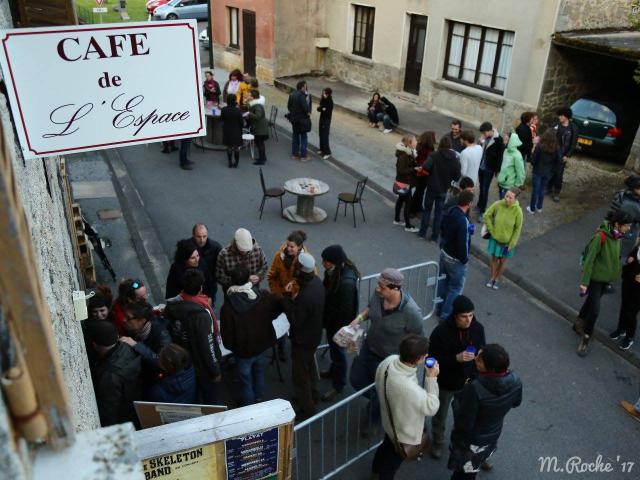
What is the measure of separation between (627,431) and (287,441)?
14.0ft

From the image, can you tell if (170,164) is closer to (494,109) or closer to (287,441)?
(494,109)

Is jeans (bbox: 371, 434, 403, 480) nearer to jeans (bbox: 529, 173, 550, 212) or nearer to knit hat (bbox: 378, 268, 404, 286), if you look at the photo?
knit hat (bbox: 378, 268, 404, 286)

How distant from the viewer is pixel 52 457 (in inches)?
49.8

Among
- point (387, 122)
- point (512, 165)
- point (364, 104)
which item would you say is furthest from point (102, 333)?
point (364, 104)

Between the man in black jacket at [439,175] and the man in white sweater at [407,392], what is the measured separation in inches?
207

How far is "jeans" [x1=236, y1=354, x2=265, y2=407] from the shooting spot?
18.4 ft

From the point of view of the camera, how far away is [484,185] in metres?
10.4

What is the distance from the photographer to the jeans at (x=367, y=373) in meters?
5.46

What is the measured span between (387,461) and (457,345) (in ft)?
3.92

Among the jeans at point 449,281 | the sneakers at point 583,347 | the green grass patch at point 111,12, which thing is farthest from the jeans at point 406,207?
the green grass patch at point 111,12

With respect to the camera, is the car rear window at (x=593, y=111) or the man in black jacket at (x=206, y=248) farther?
the car rear window at (x=593, y=111)

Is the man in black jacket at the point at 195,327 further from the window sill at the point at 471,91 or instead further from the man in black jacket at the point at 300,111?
the window sill at the point at 471,91

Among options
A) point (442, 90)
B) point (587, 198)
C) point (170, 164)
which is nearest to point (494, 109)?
point (442, 90)

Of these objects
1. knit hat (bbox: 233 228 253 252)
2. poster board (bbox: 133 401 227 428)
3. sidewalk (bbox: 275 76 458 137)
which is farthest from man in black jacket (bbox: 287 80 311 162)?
poster board (bbox: 133 401 227 428)
